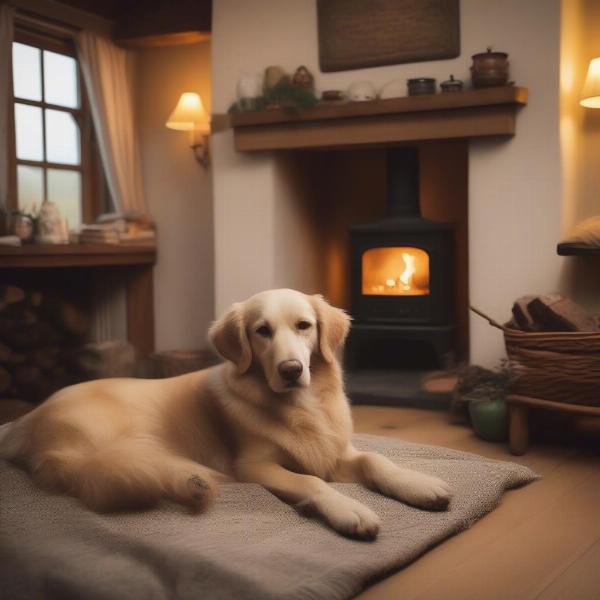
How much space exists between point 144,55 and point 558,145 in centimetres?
302

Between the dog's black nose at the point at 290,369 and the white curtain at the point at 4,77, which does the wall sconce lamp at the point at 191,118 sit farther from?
the dog's black nose at the point at 290,369

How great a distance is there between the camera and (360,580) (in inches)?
75.1

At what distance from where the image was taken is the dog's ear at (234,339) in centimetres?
246

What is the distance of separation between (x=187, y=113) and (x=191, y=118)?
39 millimetres

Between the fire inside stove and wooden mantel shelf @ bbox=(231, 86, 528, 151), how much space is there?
704mm

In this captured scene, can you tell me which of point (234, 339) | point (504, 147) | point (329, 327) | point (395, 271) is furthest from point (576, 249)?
point (234, 339)

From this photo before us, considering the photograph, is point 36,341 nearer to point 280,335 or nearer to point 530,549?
point 280,335

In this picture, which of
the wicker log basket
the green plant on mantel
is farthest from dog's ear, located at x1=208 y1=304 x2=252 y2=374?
the green plant on mantel

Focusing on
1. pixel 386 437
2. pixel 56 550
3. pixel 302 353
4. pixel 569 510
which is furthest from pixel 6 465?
pixel 569 510

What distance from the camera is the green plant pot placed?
135 inches

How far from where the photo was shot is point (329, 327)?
251cm

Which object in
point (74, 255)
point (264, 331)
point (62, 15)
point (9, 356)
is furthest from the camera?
point (62, 15)

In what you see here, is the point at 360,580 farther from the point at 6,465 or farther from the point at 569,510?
the point at 6,465

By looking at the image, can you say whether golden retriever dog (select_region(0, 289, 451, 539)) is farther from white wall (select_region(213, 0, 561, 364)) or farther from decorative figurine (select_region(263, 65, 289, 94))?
decorative figurine (select_region(263, 65, 289, 94))
